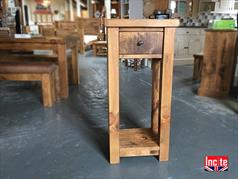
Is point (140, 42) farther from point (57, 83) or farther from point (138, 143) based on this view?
point (57, 83)

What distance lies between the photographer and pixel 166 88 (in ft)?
4.61

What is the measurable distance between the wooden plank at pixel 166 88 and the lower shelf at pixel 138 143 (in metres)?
0.06

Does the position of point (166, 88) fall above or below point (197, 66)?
above

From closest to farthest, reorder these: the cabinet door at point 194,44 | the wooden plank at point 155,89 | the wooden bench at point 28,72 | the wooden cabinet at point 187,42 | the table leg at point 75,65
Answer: the wooden plank at point 155,89, the wooden bench at point 28,72, the table leg at point 75,65, the wooden cabinet at point 187,42, the cabinet door at point 194,44

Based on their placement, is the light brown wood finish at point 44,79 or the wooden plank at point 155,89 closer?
the wooden plank at point 155,89

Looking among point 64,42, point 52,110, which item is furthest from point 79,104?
point 64,42

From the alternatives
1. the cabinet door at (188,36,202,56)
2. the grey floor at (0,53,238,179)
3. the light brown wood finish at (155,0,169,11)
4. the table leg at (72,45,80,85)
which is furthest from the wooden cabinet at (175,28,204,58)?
the table leg at (72,45,80,85)

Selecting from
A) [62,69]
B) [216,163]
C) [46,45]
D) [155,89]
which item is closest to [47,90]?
[62,69]

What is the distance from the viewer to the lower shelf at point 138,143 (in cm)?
153

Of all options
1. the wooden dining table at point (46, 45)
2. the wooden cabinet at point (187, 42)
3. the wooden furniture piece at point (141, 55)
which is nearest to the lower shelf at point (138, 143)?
the wooden furniture piece at point (141, 55)

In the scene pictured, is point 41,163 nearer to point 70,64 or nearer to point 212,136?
point 212,136

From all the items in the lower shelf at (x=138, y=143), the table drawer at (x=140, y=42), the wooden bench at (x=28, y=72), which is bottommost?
the lower shelf at (x=138, y=143)

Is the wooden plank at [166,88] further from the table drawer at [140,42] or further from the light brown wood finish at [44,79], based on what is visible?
the light brown wood finish at [44,79]

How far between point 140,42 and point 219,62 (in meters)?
1.86
